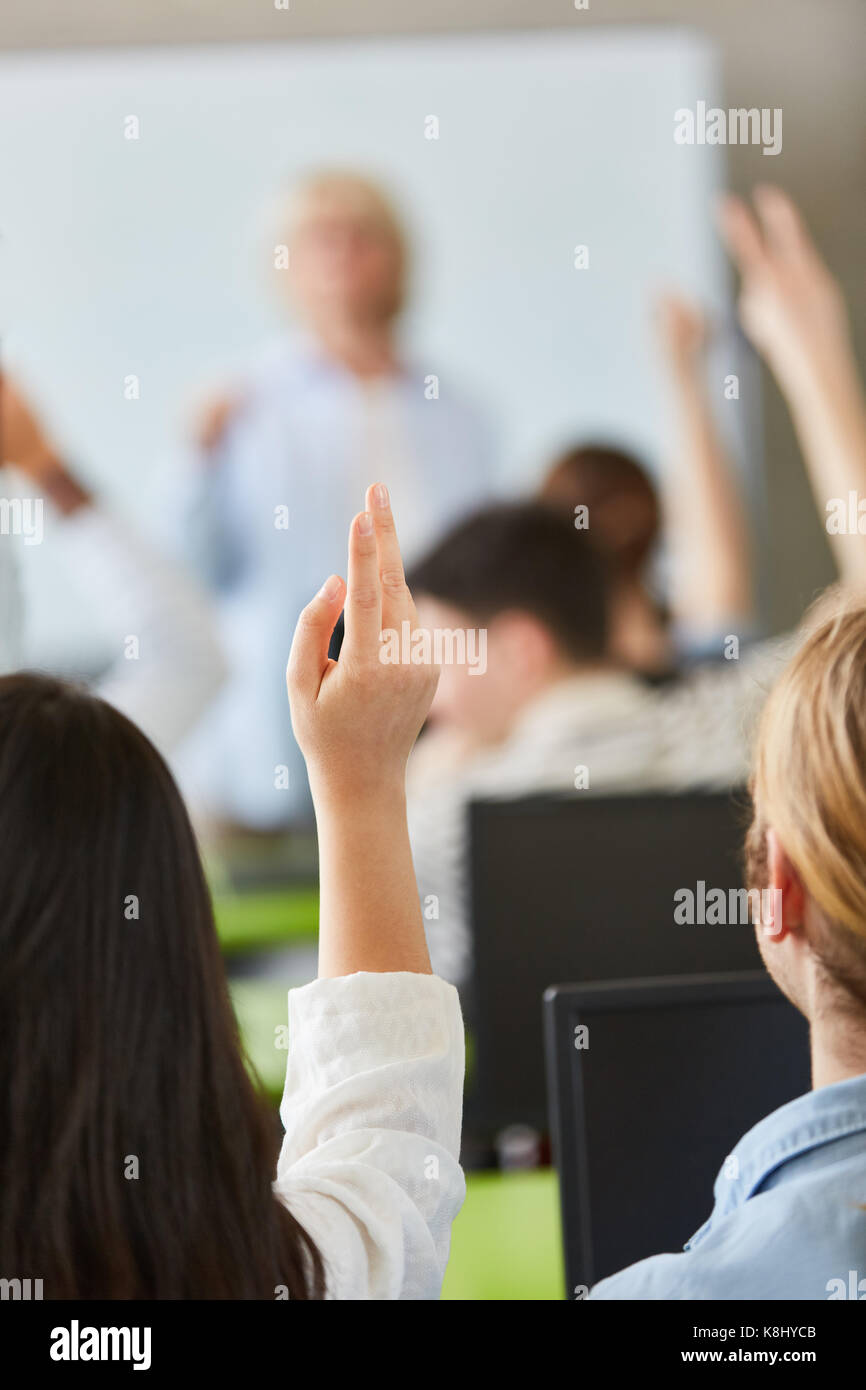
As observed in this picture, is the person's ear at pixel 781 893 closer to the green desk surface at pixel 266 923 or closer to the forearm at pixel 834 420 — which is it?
the forearm at pixel 834 420

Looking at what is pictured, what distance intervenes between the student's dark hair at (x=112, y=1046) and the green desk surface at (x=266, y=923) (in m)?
1.80

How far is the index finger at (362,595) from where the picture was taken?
1.96ft

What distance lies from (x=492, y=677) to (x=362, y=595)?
124 centimetres

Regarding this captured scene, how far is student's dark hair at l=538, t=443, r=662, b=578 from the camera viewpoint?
2.51m

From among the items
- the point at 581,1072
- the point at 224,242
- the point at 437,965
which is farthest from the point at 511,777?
the point at 224,242

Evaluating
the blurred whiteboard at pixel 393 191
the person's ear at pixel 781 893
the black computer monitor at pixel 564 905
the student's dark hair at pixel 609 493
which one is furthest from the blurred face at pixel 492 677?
the blurred whiteboard at pixel 393 191

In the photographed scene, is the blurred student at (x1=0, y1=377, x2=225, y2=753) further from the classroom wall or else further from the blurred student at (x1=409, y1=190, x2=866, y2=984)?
the classroom wall

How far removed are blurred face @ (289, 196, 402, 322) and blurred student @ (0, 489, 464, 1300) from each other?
252cm

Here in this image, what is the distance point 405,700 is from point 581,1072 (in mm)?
343

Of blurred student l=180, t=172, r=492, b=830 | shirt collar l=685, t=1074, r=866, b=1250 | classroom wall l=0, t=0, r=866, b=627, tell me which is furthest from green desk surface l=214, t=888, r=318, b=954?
shirt collar l=685, t=1074, r=866, b=1250

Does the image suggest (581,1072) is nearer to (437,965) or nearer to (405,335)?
(437,965)

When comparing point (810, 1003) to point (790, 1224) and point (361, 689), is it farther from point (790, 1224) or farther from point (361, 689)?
point (361, 689)

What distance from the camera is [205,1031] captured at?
23.6 inches

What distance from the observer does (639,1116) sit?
85 cm
